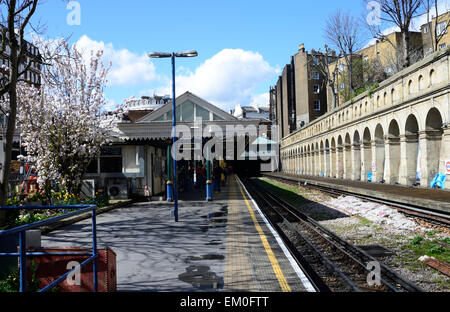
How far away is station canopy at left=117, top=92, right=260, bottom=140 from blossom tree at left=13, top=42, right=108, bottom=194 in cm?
176

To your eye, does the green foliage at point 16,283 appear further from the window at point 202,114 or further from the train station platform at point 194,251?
the window at point 202,114

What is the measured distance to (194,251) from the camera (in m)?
8.94

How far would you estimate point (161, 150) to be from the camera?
2612 cm

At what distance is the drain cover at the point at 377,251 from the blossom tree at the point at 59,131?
39.3 ft

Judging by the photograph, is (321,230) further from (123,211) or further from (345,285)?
(123,211)

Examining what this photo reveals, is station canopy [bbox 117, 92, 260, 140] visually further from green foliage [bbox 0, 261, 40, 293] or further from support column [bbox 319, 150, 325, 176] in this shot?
support column [bbox 319, 150, 325, 176]

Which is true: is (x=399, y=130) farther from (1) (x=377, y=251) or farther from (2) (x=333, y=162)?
(1) (x=377, y=251)

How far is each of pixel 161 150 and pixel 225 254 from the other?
18219 mm

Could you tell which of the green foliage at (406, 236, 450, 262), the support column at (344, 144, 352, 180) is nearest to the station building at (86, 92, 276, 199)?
the green foliage at (406, 236, 450, 262)

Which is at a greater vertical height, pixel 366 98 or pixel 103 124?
pixel 366 98

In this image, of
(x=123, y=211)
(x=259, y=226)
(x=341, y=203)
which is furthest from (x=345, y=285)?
(x=341, y=203)

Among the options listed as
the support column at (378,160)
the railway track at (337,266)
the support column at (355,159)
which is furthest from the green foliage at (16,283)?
the support column at (355,159)

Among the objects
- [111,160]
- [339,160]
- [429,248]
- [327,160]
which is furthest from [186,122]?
[327,160]
